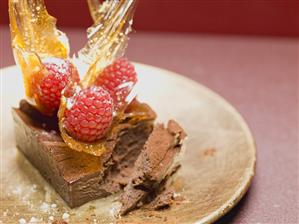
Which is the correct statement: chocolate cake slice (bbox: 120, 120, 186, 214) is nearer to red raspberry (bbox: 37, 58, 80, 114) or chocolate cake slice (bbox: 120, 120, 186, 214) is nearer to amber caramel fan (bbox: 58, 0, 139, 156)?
amber caramel fan (bbox: 58, 0, 139, 156)

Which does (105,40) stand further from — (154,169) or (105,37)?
(154,169)

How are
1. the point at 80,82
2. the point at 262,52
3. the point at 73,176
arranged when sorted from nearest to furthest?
the point at 73,176
the point at 80,82
the point at 262,52

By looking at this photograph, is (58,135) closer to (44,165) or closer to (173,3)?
(44,165)

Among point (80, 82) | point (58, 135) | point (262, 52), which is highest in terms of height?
point (80, 82)

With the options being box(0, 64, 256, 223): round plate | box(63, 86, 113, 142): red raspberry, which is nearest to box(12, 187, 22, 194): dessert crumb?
box(0, 64, 256, 223): round plate

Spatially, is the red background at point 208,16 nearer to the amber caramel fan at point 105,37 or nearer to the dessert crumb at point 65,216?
the amber caramel fan at point 105,37

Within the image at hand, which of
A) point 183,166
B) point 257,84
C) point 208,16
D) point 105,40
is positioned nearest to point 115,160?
point 183,166

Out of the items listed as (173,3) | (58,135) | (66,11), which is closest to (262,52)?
(173,3)
